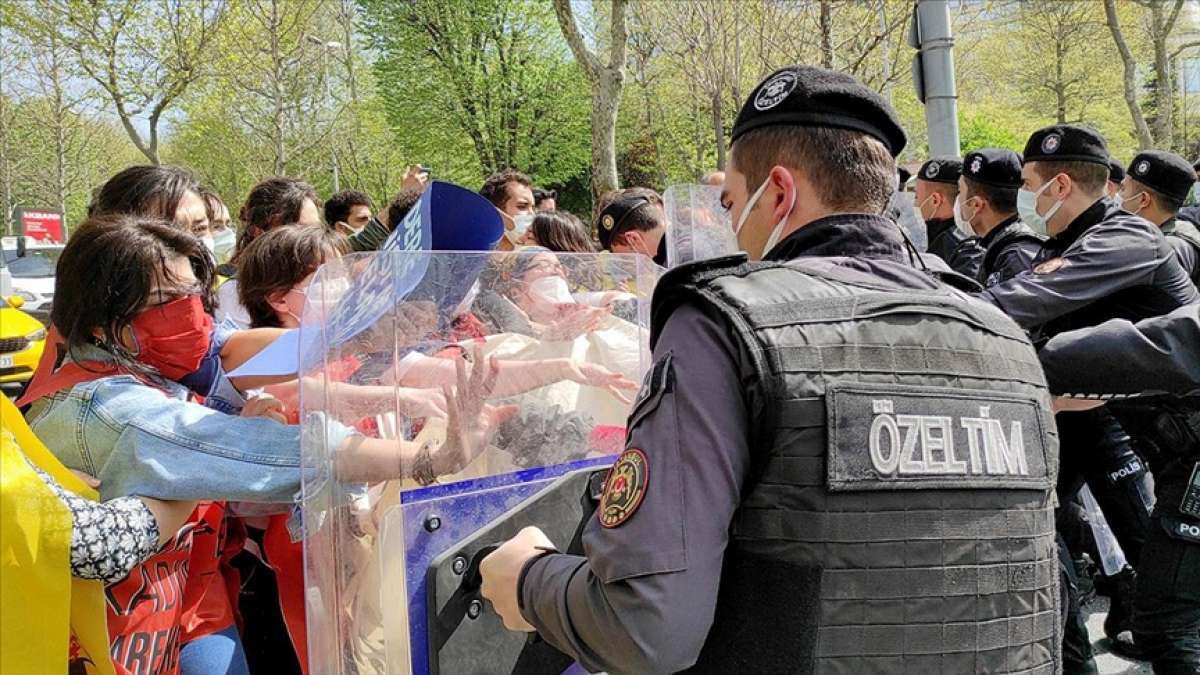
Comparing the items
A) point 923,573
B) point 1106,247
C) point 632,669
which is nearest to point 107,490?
point 632,669

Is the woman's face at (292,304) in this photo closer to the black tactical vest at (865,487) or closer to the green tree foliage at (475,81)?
the black tactical vest at (865,487)

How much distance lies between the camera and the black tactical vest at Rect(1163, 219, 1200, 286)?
383 cm

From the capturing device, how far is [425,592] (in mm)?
1235

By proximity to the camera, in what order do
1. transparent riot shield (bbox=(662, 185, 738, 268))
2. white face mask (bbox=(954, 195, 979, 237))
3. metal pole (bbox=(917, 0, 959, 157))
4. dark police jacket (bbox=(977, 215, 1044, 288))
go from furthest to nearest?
metal pole (bbox=(917, 0, 959, 157)) → white face mask (bbox=(954, 195, 979, 237)) → dark police jacket (bbox=(977, 215, 1044, 288)) → transparent riot shield (bbox=(662, 185, 738, 268))

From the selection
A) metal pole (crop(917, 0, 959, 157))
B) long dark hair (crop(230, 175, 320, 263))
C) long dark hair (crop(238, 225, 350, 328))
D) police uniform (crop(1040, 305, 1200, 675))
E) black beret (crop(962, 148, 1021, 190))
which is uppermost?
metal pole (crop(917, 0, 959, 157))

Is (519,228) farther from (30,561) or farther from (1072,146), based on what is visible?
(30,561)

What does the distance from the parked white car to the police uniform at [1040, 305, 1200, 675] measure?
13.4 metres

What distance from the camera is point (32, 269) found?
1471 cm

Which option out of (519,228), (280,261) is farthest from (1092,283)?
(519,228)

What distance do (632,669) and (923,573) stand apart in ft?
1.33

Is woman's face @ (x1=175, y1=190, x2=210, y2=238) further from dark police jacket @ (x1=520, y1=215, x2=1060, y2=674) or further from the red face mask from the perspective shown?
dark police jacket @ (x1=520, y1=215, x2=1060, y2=674)

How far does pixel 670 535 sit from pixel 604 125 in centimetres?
1049

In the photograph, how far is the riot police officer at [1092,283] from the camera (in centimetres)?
300

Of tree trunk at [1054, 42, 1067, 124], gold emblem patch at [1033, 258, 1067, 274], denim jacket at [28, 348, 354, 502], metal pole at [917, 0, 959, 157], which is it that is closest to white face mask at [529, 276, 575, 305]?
denim jacket at [28, 348, 354, 502]
